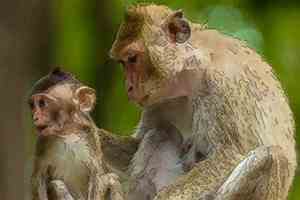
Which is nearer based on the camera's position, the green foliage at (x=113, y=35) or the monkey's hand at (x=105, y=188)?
the monkey's hand at (x=105, y=188)

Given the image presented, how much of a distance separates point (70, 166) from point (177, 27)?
1.45 metres

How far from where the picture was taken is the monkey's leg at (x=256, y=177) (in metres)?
7.34

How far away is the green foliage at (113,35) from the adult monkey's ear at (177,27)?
5428 mm

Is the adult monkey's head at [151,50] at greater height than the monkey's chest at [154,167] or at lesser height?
greater

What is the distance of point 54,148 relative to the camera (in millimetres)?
6719

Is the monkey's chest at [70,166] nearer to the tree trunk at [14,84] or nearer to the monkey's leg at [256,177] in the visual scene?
the monkey's leg at [256,177]

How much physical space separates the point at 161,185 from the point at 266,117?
2.77ft

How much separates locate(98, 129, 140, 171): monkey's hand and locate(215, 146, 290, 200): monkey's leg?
0.98 meters

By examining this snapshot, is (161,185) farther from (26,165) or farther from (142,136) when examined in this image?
(26,165)

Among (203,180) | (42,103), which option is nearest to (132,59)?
(203,180)

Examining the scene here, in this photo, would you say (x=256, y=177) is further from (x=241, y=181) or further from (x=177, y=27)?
(x=177, y=27)

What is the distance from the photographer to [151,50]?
765 cm

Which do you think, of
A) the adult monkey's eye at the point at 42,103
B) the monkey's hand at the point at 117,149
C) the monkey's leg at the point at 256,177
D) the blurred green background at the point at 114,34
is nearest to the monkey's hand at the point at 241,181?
the monkey's leg at the point at 256,177

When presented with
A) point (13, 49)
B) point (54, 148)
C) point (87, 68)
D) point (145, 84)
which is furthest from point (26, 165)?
point (87, 68)
